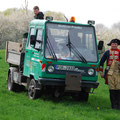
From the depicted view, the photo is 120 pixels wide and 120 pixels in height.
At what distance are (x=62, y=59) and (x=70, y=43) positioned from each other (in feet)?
1.92

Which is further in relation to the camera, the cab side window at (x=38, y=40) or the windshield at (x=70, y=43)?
the cab side window at (x=38, y=40)

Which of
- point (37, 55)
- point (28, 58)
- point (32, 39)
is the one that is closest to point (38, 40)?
point (32, 39)

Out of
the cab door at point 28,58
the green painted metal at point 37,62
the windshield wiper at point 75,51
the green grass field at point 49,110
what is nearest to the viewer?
the green grass field at point 49,110

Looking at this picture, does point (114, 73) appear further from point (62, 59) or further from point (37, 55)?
point (37, 55)

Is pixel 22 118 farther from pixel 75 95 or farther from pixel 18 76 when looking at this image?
pixel 18 76

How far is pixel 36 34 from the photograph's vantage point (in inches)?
440

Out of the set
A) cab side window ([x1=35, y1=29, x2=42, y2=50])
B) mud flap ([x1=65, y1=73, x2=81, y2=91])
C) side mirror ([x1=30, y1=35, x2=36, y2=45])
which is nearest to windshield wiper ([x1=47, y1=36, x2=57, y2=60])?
cab side window ([x1=35, y1=29, x2=42, y2=50])

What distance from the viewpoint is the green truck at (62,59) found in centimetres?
1048

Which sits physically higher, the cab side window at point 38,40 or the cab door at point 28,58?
the cab side window at point 38,40

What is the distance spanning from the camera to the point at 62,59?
418 inches

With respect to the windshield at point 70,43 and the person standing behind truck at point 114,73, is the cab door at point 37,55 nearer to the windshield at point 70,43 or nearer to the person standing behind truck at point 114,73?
the windshield at point 70,43

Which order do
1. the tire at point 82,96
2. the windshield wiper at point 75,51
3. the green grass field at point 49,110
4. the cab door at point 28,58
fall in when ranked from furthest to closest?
the cab door at point 28,58 < the tire at point 82,96 < the windshield wiper at point 75,51 < the green grass field at point 49,110

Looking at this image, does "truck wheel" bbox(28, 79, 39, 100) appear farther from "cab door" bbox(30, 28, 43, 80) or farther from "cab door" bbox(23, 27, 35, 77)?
"cab door" bbox(23, 27, 35, 77)

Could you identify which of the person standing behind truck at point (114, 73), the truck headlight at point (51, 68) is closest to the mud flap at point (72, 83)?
the truck headlight at point (51, 68)
